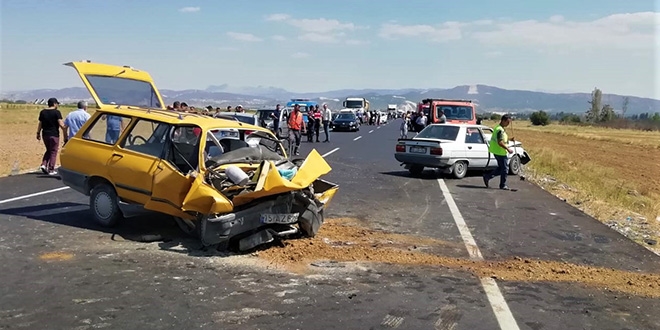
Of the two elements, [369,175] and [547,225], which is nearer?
[547,225]

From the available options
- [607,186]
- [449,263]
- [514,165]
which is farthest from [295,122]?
[449,263]

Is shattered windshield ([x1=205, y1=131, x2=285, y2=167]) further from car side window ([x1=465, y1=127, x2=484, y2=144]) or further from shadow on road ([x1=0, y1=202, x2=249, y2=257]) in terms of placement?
car side window ([x1=465, y1=127, x2=484, y2=144])

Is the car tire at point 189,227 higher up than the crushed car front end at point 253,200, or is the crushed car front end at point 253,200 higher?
the crushed car front end at point 253,200

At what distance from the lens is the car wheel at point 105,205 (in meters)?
8.91

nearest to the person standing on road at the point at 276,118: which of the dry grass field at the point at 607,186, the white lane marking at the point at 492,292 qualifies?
the dry grass field at the point at 607,186

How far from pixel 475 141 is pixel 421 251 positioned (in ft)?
32.9

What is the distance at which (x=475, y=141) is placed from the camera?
58.9 feet

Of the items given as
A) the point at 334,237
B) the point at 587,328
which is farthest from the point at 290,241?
the point at 587,328

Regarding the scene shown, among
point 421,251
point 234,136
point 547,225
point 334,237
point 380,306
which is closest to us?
point 380,306

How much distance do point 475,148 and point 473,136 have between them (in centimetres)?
43

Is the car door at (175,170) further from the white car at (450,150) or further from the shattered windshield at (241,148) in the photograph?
the white car at (450,150)

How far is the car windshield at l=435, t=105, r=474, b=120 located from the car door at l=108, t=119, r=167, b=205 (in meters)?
19.8

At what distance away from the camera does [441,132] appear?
18.1 meters

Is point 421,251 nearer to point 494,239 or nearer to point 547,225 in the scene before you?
point 494,239
